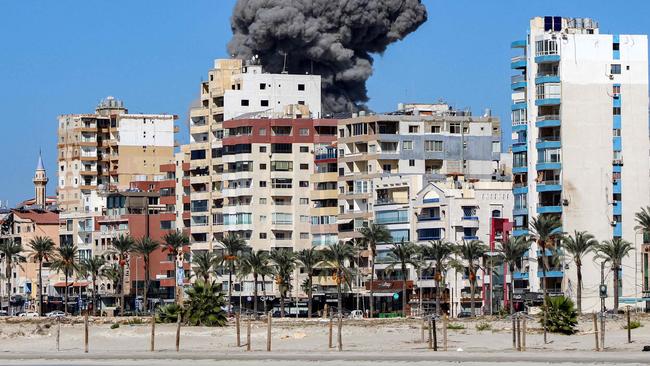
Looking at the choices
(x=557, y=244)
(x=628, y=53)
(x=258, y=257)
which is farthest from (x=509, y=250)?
(x=258, y=257)

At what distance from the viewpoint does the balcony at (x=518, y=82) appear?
16675cm

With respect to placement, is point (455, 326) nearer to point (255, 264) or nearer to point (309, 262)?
point (309, 262)

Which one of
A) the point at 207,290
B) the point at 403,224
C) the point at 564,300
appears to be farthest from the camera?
the point at 403,224

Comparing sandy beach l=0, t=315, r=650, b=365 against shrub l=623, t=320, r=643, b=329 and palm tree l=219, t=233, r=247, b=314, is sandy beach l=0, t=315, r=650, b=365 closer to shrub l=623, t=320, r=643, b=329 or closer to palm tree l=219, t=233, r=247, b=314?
shrub l=623, t=320, r=643, b=329

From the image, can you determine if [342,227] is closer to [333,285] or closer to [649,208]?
[333,285]

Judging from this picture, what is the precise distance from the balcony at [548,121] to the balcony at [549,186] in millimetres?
5186

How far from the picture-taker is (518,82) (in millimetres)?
167125

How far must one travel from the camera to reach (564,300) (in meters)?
118

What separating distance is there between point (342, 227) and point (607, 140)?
39.6 meters

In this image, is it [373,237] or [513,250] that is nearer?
[513,250]

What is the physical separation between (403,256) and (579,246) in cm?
1999

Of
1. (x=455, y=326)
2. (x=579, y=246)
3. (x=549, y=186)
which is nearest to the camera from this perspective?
(x=455, y=326)

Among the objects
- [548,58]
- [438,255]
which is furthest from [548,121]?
[438,255]

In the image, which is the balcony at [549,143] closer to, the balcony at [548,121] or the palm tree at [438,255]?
the balcony at [548,121]
